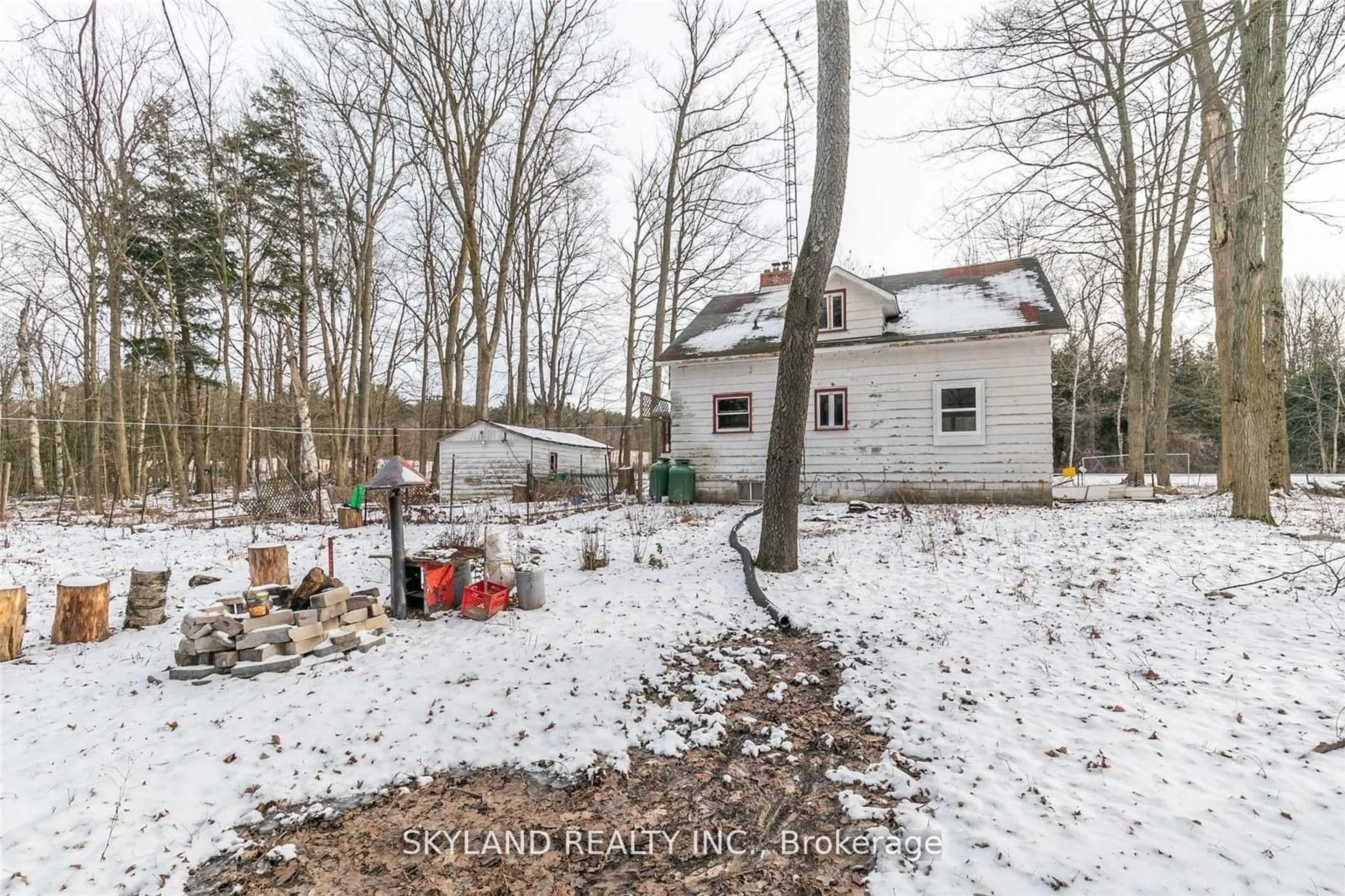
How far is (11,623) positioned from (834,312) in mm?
13832

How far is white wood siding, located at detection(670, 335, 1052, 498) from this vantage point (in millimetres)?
11836

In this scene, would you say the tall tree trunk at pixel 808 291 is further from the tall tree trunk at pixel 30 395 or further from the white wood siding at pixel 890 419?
the tall tree trunk at pixel 30 395

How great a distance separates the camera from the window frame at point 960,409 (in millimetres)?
12117

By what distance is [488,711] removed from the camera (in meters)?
3.88

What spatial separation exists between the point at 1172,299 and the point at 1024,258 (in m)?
4.34

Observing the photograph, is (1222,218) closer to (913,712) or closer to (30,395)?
(913,712)

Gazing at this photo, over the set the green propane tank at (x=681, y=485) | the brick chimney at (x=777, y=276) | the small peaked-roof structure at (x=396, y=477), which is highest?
the brick chimney at (x=777, y=276)

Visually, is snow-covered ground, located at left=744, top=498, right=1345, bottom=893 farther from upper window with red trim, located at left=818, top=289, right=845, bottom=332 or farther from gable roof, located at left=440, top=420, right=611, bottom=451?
gable roof, located at left=440, top=420, right=611, bottom=451

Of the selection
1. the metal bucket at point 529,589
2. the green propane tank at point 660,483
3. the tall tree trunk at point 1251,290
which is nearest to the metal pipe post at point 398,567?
the metal bucket at point 529,589

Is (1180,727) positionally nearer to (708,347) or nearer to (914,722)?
(914,722)

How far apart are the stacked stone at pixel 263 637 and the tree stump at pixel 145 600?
42.5 inches

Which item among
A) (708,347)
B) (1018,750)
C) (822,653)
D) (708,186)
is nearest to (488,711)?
(822,653)

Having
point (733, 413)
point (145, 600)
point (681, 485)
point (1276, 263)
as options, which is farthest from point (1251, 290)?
point (145, 600)

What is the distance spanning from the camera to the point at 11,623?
4.92 m
